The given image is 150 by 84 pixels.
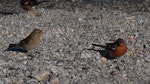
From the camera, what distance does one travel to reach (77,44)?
10328 millimetres

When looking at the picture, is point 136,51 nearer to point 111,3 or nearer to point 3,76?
point 3,76

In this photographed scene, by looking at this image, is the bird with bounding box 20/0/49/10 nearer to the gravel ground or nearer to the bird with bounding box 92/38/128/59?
the gravel ground

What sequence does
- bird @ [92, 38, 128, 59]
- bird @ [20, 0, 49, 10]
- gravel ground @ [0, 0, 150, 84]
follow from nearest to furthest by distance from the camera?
gravel ground @ [0, 0, 150, 84], bird @ [92, 38, 128, 59], bird @ [20, 0, 49, 10]

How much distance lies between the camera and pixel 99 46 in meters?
9.92

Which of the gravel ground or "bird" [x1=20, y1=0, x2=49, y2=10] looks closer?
the gravel ground

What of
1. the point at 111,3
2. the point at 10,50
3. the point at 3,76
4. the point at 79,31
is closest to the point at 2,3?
the point at 111,3

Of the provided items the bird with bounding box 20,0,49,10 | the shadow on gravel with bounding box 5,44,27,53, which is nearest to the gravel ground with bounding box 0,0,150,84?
the shadow on gravel with bounding box 5,44,27,53

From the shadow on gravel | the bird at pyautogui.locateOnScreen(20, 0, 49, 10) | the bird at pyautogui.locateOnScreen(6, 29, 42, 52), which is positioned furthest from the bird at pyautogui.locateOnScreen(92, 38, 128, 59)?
the bird at pyautogui.locateOnScreen(20, 0, 49, 10)

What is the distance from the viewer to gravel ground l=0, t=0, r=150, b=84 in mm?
8562

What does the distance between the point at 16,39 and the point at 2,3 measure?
18.8ft

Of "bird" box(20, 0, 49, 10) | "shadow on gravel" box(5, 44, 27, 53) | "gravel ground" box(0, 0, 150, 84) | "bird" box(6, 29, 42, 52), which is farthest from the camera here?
"bird" box(20, 0, 49, 10)

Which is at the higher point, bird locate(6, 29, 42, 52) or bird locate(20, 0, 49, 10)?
bird locate(6, 29, 42, 52)

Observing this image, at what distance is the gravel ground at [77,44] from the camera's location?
8562 millimetres

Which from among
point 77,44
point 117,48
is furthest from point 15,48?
point 117,48
